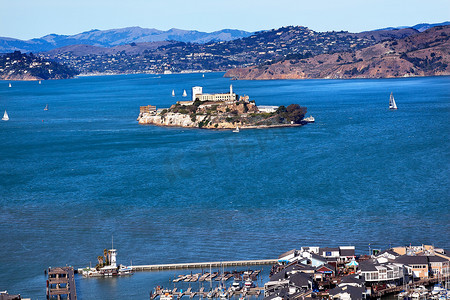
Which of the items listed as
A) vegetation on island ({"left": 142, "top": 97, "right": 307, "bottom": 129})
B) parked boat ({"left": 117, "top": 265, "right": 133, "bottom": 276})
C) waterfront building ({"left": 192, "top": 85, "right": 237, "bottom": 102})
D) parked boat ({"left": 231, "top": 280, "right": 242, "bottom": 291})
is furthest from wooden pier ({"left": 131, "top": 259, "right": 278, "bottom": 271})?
waterfront building ({"left": 192, "top": 85, "right": 237, "bottom": 102})

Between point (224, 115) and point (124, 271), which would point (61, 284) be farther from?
point (224, 115)

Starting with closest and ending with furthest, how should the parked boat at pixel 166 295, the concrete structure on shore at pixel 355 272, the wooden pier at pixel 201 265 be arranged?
the concrete structure on shore at pixel 355 272 → the parked boat at pixel 166 295 → the wooden pier at pixel 201 265

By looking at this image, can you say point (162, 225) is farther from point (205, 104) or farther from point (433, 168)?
point (205, 104)

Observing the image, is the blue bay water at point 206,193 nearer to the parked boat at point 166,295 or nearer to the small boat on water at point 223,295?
the parked boat at point 166,295

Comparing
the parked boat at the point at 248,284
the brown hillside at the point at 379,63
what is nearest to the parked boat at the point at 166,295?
the parked boat at the point at 248,284

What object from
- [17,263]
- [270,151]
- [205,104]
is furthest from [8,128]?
[17,263]

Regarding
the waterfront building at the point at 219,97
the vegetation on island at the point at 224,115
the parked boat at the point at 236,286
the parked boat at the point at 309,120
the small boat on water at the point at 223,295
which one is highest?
the waterfront building at the point at 219,97
